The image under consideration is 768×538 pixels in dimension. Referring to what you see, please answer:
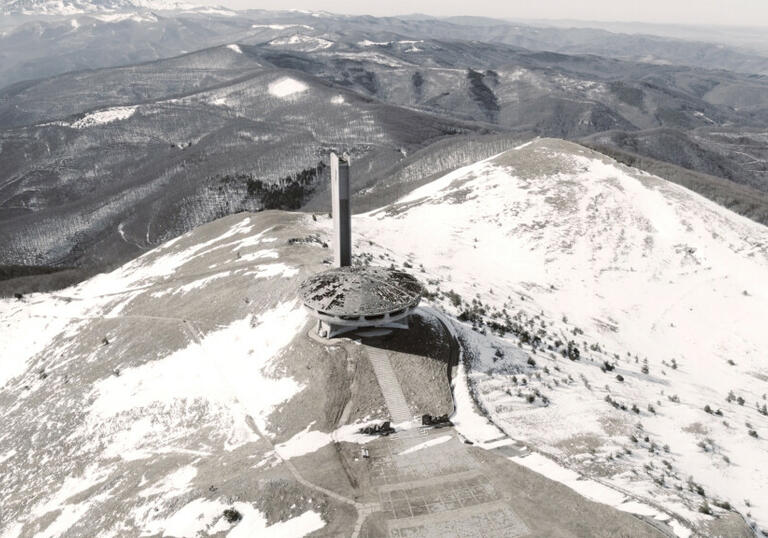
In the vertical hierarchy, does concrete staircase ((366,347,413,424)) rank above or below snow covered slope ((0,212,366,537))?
above

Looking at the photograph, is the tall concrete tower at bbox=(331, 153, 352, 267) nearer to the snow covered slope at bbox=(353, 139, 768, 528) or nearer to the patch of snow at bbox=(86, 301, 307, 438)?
the patch of snow at bbox=(86, 301, 307, 438)

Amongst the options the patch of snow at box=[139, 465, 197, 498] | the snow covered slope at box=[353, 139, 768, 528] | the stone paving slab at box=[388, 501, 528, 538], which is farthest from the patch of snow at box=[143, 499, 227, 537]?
the snow covered slope at box=[353, 139, 768, 528]

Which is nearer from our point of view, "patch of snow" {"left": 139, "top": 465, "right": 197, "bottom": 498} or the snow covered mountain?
the snow covered mountain

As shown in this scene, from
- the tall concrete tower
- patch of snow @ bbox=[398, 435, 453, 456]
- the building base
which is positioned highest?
the tall concrete tower

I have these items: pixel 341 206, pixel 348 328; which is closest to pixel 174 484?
pixel 348 328

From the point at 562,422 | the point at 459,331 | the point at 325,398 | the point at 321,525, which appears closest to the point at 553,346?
the point at 459,331

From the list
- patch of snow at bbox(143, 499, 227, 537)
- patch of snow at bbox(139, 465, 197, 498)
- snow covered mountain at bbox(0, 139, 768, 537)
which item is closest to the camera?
patch of snow at bbox(143, 499, 227, 537)
